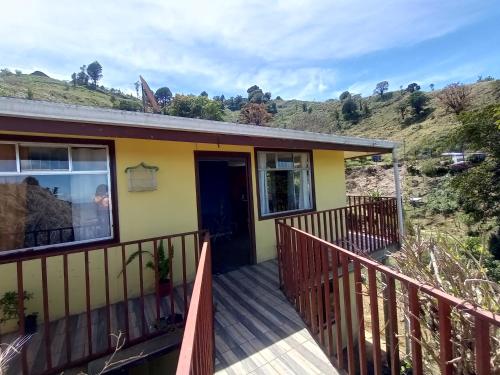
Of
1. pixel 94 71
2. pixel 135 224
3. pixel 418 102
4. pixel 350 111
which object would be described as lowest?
pixel 135 224

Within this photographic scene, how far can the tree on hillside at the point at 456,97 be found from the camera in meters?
25.1

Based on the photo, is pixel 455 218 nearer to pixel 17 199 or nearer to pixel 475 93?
pixel 17 199

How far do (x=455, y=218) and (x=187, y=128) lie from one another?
1550 cm

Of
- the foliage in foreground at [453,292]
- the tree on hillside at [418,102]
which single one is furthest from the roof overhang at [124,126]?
the tree on hillside at [418,102]

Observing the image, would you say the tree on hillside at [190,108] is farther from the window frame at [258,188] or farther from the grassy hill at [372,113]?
the window frame at [258,188]

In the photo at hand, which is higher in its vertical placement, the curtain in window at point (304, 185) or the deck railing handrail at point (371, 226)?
the curtain in window at point (304, 185)

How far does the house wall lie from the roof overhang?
72 centimetres

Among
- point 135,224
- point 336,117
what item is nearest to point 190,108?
point 336,117

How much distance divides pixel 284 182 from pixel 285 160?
49 cm

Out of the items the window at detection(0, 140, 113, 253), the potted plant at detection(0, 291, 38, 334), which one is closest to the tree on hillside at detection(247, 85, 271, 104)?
the window at detection(0, 140, 113, 253)

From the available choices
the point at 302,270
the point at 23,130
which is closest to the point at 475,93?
the point at 302,270

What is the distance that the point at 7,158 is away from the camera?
10.2 ft

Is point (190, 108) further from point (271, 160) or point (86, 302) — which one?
point (86, 302)

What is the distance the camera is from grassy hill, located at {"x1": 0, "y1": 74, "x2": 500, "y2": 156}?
878 inches
